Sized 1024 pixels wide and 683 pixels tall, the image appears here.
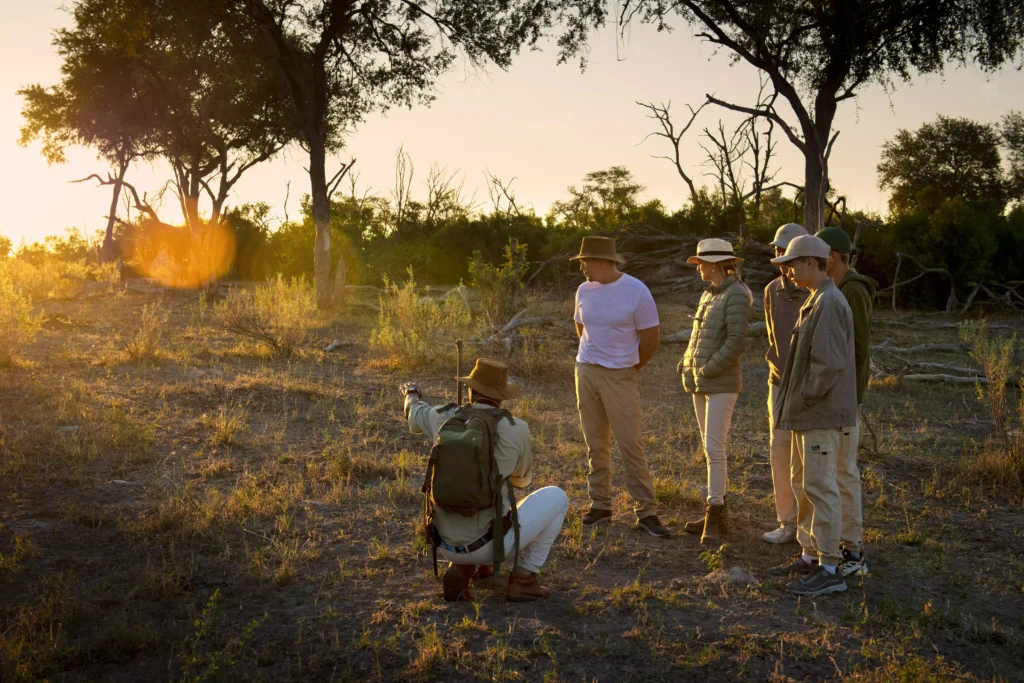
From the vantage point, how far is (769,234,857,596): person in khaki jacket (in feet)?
14.9

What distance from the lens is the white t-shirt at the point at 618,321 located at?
571 centimetres

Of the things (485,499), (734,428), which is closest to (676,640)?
(485,499)

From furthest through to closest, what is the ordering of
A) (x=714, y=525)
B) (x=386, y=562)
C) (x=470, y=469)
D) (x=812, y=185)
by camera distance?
(x=812, y=185)
(x=714, y=525)
(x=386, y=562)
(x=470, y=469)

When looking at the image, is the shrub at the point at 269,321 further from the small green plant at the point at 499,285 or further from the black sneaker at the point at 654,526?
the black sneaker at the point at 654,526

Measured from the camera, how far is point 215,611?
14.7ft

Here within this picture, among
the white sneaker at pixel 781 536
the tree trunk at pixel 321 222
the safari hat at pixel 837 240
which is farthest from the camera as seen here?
the tree trunk at pixel 321 222

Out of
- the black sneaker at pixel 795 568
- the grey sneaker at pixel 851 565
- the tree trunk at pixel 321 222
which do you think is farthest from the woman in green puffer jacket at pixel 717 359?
the tree trunk at pixel 321 222

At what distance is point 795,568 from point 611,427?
5.20 feet

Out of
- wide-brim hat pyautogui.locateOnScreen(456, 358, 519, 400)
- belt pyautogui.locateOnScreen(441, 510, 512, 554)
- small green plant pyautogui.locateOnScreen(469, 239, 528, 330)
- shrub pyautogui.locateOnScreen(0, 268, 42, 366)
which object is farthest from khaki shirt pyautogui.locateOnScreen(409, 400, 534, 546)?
shrub pyautogui.locateOnScreen(0, 268, 42, 366)

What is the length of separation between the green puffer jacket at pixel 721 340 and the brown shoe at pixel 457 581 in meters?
2.01

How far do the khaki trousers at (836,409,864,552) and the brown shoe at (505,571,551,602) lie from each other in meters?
1.86

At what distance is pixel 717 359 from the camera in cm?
541

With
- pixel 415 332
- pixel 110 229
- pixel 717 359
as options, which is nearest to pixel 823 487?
pixel 717 359

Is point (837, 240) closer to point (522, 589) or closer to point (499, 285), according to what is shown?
point (522, 589)
